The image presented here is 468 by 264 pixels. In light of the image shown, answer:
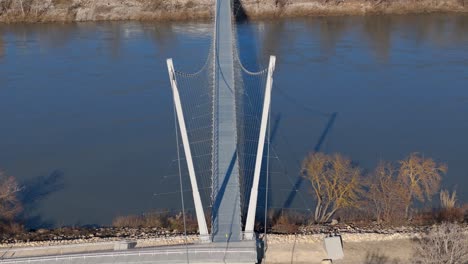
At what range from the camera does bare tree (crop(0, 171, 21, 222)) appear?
1020cm

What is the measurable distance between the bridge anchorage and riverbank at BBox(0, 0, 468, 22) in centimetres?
869

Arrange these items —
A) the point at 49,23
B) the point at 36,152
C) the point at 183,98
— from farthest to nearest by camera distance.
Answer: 1. the point at 49,23
2. the point at 183,98
3. the point at 36,152

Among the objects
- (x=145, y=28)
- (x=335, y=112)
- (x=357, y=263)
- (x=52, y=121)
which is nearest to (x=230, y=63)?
(x=335, y=112)

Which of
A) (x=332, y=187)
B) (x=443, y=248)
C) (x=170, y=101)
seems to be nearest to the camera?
(x=443, y=248)

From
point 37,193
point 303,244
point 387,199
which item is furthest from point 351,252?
point 37,193

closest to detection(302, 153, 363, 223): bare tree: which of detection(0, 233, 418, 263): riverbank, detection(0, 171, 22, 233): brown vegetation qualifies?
detection(0, 233, 418, 263): riverbank

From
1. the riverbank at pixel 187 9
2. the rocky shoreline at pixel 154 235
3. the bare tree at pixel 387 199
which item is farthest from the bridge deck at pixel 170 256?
the riverbank at pixel 187 9

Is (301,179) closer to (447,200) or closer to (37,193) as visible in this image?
(447,200)

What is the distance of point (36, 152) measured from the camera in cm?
1316

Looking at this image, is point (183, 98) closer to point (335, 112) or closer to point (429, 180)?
point (335, 112)

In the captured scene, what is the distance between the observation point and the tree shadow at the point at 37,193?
10.5m

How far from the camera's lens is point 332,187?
9773 millimetres

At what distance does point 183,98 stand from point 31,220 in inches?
210

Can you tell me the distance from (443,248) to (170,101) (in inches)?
367
